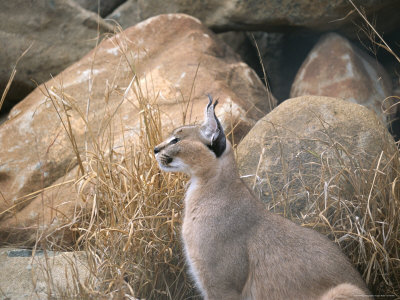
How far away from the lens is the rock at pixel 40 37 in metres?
7.01

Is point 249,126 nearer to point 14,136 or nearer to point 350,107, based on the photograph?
point 350,107

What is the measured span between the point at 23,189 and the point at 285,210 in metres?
2.67

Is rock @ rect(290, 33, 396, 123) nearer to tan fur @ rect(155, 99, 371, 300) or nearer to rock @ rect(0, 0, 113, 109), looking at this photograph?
rock @ rect(0, 0, 113, 109)

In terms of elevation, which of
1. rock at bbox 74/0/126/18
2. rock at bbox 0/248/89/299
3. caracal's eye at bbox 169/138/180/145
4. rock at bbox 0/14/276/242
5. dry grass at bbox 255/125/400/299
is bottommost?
dry grass at bbox 255/125/400/299

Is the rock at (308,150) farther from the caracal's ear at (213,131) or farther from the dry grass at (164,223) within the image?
the caracal's ear at (213,131)

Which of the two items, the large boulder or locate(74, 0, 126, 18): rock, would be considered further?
locate(74, 0, 126, 18): rock

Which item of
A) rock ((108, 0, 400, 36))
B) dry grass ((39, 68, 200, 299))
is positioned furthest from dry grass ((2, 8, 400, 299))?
rock ((108, 0, 400, 36))

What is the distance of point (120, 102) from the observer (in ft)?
16.4

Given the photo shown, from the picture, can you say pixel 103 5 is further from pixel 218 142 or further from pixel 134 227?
pixel 218 142

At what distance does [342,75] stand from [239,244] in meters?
3.61

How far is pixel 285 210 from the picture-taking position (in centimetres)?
438

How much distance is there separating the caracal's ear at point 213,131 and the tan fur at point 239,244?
15mm

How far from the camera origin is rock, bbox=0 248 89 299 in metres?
3.87

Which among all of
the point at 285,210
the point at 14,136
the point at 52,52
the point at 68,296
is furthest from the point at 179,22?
the point at 68,296
